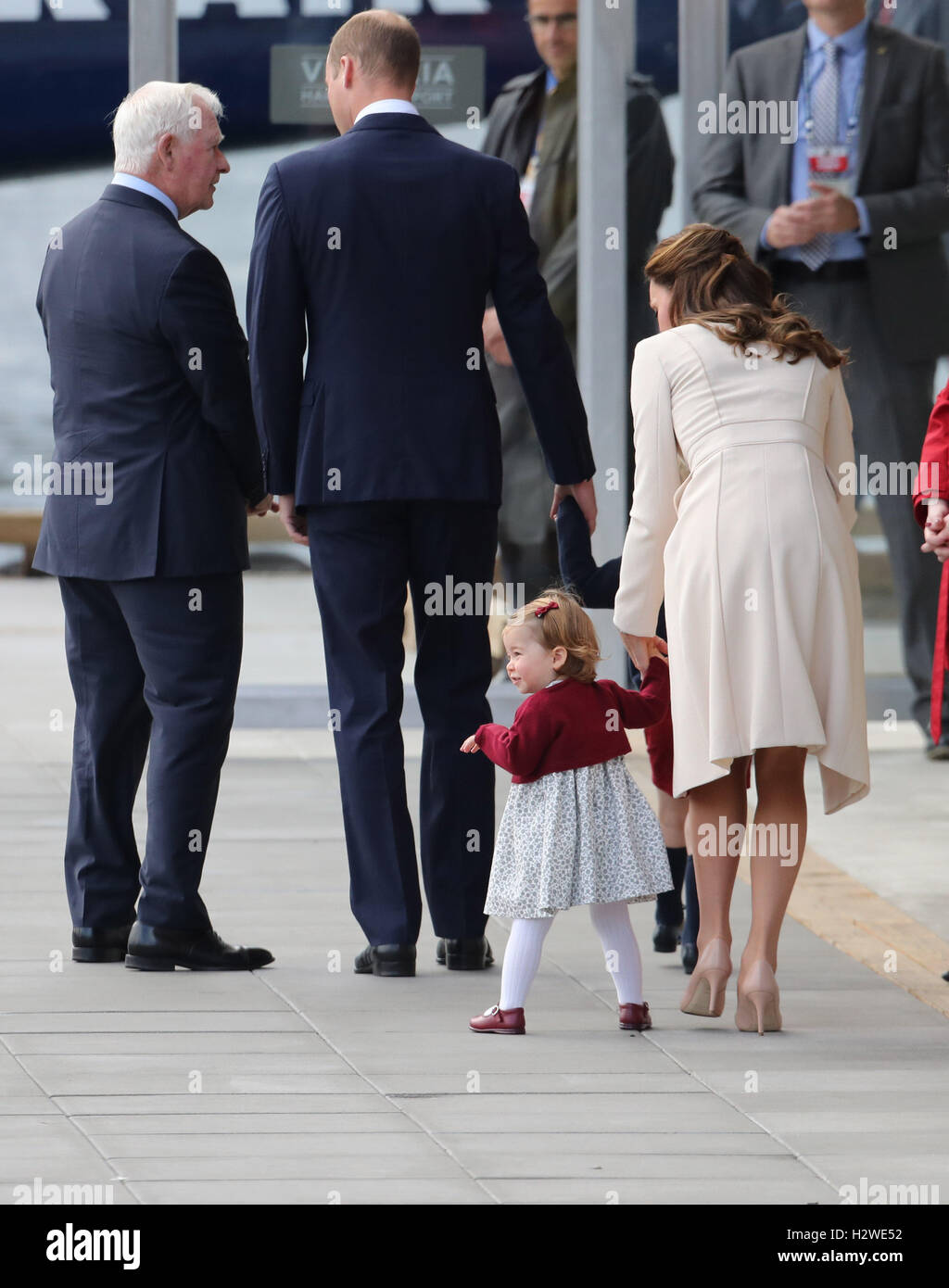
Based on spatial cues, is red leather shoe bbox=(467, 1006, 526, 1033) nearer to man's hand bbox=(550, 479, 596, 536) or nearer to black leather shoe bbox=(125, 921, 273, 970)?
black leather shoe bbox=(125, 921, 273, 970)

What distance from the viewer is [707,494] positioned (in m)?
4.91

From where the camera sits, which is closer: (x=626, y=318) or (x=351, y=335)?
(x=351, y=335)

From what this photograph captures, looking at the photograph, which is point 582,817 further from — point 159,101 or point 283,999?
point 159,101

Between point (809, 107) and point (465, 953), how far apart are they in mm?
4936

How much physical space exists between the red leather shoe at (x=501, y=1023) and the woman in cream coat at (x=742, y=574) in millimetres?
366

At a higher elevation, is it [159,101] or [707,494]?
[159,101]

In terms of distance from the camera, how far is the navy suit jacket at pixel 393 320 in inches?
209

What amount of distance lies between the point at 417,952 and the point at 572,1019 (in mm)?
774

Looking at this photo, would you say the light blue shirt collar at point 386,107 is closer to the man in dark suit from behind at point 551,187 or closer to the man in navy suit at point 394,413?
the man in navy suit at point 394,413

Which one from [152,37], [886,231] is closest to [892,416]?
[886,231]

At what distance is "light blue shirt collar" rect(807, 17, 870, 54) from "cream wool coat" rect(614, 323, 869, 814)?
474cm

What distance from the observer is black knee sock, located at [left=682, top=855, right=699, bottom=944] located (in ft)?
17.8

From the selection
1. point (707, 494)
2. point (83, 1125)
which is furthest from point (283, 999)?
point (707, 494)
